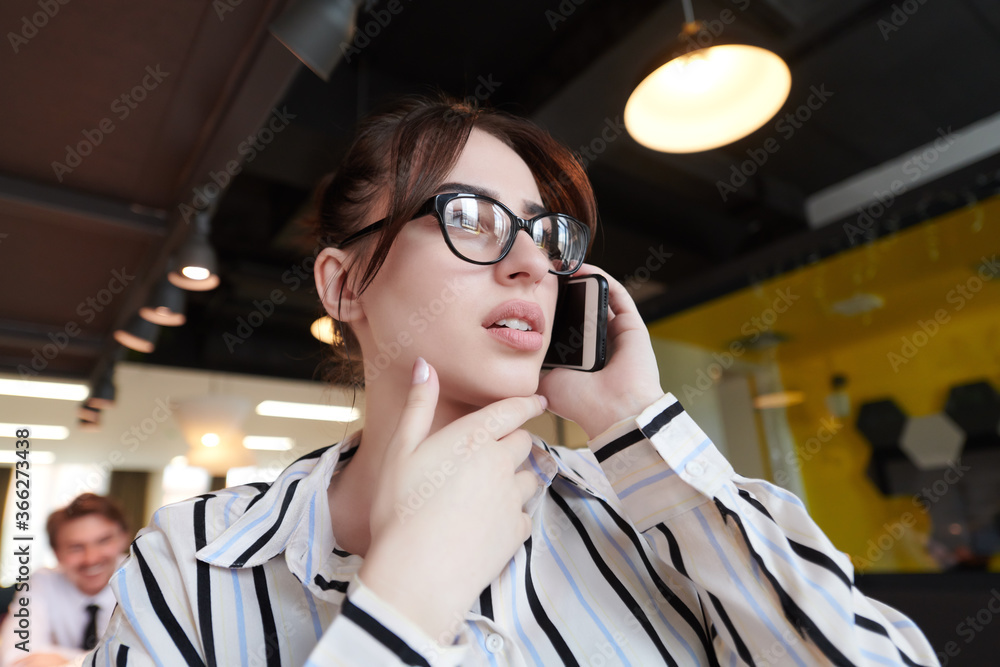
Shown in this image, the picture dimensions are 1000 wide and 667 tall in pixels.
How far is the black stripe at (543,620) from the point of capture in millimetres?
753

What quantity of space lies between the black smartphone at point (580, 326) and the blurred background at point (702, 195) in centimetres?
50

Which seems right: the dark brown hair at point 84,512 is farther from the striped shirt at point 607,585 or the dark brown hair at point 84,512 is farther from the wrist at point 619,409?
the wrist at point 619,409

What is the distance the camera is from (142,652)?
73 cm

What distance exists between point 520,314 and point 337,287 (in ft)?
1.18

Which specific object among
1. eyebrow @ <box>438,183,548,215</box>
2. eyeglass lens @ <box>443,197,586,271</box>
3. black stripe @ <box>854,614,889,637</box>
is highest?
eyebrow @ <box>438,183,548,215</box>

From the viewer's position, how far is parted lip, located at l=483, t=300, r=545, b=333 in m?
0.85

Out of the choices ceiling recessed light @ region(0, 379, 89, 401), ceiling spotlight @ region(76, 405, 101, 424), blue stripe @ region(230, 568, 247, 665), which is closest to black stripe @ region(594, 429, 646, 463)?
blue stripe @ region(230, 568, 247, 665)

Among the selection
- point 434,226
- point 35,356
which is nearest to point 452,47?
point 434,226

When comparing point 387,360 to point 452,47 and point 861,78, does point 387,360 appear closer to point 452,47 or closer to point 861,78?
point 452,47

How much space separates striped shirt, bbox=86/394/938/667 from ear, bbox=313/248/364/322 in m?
0.30

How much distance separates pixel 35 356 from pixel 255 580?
15.7 ft

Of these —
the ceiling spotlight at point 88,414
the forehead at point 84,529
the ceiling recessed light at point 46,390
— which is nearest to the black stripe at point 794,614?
the forehead at point 84,529

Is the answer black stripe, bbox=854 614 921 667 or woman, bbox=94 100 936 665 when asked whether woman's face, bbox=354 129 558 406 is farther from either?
black stripe, bbox=854 614 921 667

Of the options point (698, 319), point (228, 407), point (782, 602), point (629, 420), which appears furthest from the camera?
point (228, 407)
